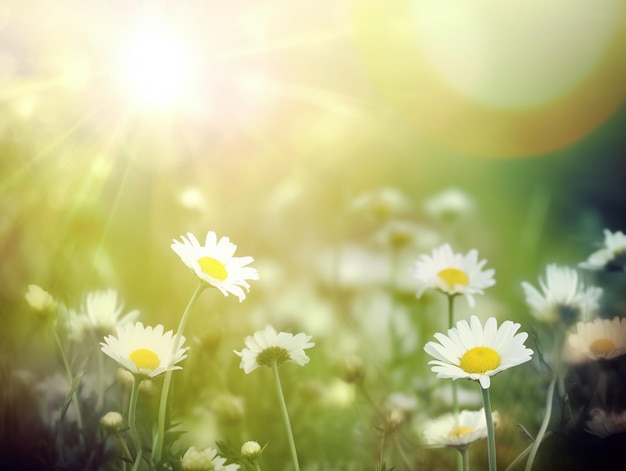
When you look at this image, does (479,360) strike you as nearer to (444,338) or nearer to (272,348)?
(444,338)

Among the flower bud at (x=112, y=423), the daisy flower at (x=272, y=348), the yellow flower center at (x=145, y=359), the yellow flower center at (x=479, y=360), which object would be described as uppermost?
the daisy flower at (x=272, y=348)

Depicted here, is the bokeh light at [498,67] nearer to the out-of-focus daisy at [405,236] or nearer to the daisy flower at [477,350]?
the out-of-focus daisy at [405,236]

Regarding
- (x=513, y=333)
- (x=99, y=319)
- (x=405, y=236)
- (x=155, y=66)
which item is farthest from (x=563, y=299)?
(x=155, y=66)

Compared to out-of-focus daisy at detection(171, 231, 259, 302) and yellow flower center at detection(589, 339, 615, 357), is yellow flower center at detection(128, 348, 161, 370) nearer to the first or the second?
out-of-focus daisy at detection(171, 231, 259, 302)

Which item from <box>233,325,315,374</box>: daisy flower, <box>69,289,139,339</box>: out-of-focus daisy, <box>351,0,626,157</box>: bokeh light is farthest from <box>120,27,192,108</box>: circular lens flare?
<box>233,325,315,374</box>: daisy flower

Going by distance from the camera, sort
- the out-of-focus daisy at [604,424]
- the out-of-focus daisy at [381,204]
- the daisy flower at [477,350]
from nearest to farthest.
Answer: the daisy flower at [477,350] < the out-of-focus daisy at [604,424] < the out-of-focus daisy at [381,204]

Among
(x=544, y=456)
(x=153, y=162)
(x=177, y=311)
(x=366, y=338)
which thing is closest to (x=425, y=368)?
(x=366, y=338)

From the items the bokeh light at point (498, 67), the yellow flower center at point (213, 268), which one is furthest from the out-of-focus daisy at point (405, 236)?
the yellow flower center at point (213, 268)
